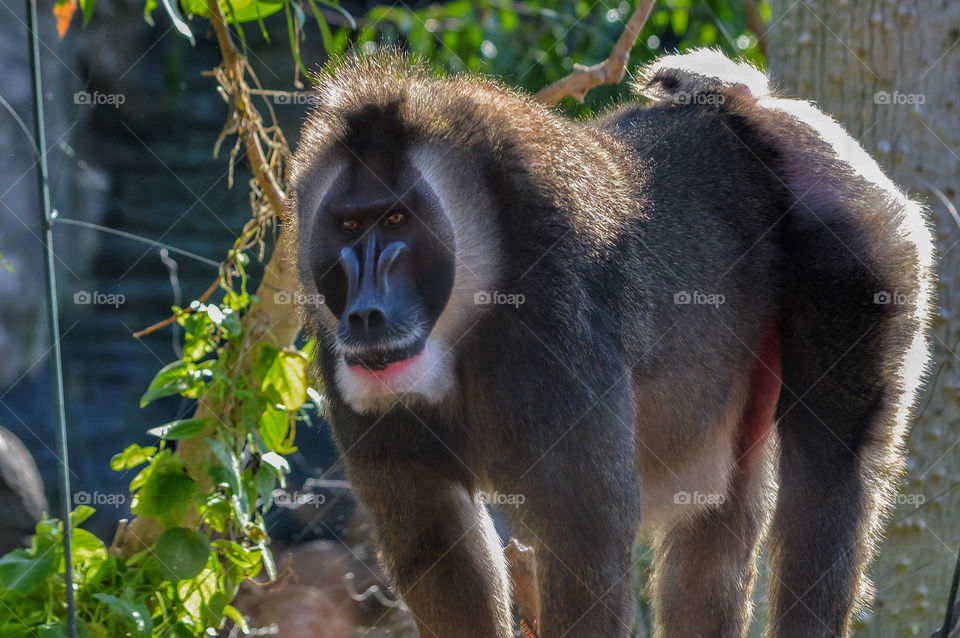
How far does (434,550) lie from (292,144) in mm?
6129

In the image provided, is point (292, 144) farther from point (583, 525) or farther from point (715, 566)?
point (583, 525)

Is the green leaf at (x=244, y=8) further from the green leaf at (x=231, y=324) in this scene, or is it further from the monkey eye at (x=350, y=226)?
the monkey eye at (x=350, y=226)

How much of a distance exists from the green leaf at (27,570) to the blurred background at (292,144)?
1.89 m

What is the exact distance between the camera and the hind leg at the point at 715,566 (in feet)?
11.5

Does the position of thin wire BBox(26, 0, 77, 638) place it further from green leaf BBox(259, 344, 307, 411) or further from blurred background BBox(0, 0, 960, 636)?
blurred background BBox(0, 0, 960, 636)

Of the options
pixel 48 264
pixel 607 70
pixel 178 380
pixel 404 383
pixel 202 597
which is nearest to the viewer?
pixel 48 264

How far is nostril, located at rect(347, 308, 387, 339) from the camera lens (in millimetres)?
2410

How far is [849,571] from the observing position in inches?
125

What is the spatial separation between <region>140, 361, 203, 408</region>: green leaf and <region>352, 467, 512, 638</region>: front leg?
2.47 ft

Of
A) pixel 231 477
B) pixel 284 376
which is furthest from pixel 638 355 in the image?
pixel 231 477

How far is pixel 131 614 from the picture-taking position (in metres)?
2.91

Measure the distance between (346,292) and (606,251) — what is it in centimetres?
71

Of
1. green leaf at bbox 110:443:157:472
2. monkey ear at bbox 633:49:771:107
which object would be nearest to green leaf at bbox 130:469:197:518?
green leaf at bbox 110:443:157:472

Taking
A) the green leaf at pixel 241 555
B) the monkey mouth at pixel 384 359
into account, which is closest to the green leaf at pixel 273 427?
the green leaf at pixel 241 555
